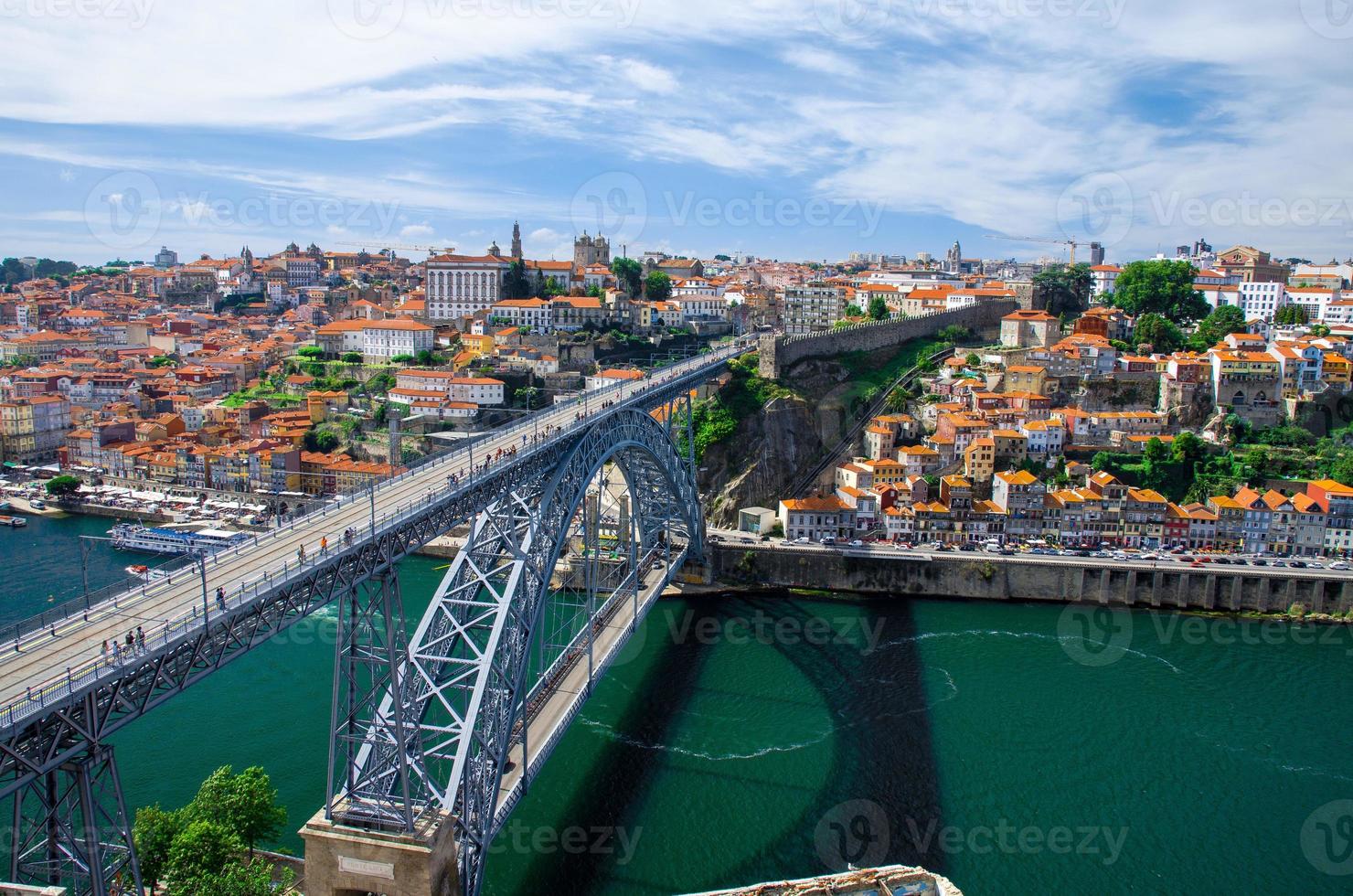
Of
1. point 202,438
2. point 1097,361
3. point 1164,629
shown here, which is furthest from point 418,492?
point 1097,361

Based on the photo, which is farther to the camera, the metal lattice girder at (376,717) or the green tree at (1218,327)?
the green tree at (1218,327)

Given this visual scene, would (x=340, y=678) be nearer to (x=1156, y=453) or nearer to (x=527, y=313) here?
Answer: (x=1156, y=453)

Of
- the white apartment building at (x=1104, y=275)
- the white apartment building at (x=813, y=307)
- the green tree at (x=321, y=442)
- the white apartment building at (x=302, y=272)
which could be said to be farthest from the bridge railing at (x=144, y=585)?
the white apartment building at (x=302, y=272)

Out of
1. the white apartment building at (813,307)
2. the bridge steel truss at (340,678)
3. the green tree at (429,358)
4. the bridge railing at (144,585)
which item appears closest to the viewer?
the bridge steel truss at (340,678)

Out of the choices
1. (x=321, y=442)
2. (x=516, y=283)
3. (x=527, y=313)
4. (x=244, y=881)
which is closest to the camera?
(x=244, y=881)

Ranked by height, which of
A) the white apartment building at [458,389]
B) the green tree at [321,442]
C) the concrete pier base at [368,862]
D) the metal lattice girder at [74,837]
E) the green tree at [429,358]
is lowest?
the concrete pier base at [368,862]

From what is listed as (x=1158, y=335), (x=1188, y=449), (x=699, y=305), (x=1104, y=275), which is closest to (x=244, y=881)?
(x=1188, y=449)

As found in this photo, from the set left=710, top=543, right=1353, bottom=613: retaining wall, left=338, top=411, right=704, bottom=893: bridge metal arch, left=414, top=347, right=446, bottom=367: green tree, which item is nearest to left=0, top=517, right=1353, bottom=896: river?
left=710, top=543, right=1353, bottom=613: retaining wall

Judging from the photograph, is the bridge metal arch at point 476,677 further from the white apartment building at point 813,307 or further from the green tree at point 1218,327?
the white apartment building at point 813,307
